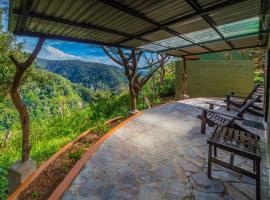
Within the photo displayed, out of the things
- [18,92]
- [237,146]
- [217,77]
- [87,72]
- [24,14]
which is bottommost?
[237,146]

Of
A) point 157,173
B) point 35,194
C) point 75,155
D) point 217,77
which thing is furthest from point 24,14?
point 217,77

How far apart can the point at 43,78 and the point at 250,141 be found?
452 inches

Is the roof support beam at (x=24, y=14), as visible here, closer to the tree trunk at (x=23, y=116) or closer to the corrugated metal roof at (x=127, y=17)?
the corrugated metal roof at (x=127, y=17)

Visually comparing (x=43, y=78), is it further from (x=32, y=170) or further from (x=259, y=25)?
(x=259, y=25)

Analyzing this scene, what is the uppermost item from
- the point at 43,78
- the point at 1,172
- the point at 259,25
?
the point at 259,25

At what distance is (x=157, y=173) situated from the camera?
295 centimetres

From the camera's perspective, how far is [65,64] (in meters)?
38.4

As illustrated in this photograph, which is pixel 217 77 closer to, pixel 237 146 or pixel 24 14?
pixel 237 146

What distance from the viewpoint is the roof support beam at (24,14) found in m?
2.11

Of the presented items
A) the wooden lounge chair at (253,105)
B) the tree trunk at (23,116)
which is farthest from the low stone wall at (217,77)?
the tree trunk at (23,116)

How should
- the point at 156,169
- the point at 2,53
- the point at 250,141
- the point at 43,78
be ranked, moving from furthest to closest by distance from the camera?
the point at 43,78
the point at 2,53
the point at 156,169
the point at 250,141

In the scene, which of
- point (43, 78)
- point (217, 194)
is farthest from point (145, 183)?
point (43, 78)

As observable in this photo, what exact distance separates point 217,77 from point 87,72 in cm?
Result: 2987

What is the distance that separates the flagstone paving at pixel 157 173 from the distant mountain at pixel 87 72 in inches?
1100
